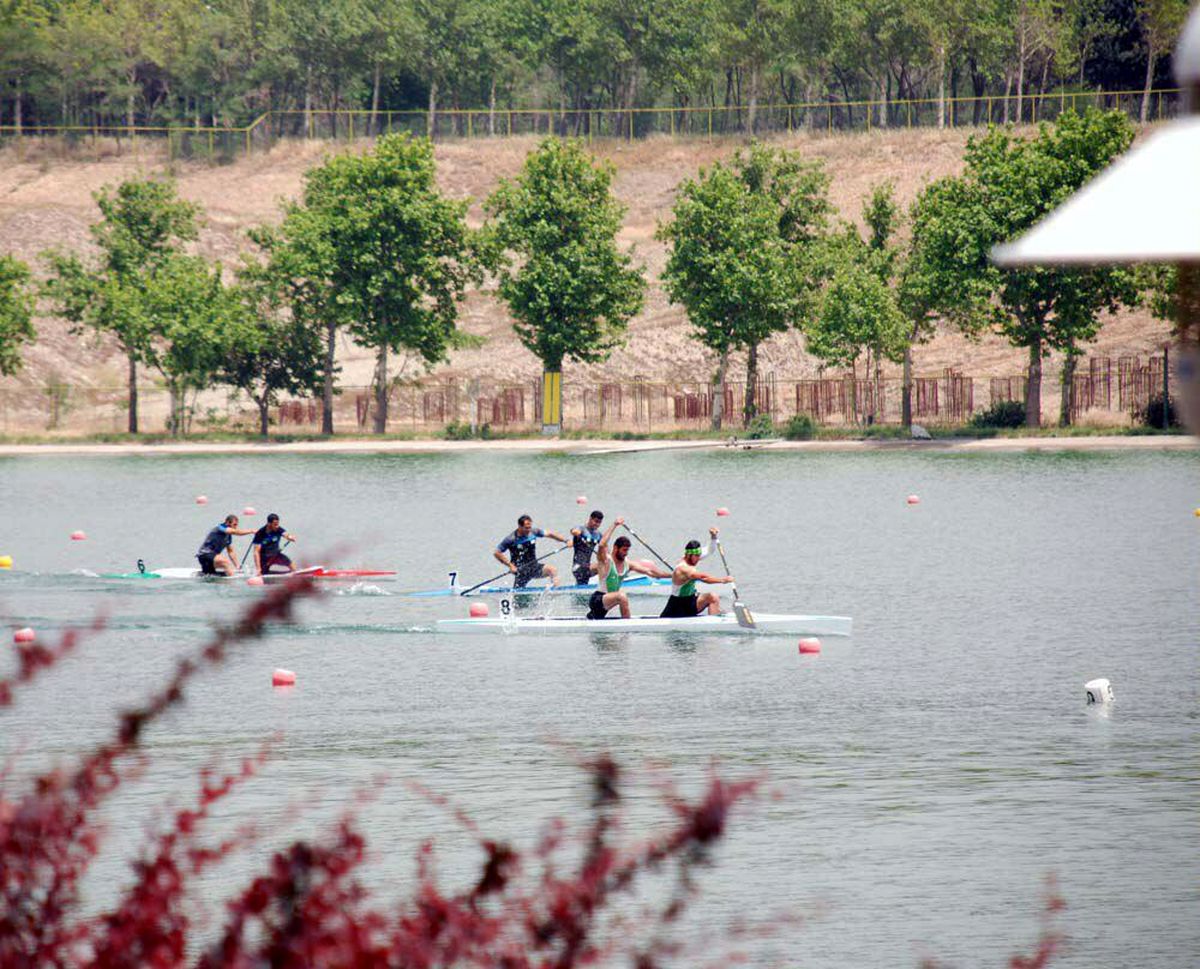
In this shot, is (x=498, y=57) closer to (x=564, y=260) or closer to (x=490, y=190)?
(x=490, y=190)

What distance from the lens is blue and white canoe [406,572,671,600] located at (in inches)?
1443

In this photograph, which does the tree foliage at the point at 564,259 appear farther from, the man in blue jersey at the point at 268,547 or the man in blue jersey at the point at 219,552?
the man in blue jersey at the point at 268,547

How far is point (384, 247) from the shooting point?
95000 millimetres

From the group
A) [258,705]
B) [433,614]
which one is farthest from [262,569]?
[258,705]

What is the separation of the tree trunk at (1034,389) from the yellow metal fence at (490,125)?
58.8 meters

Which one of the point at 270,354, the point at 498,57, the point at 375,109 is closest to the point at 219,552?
the point at 270,354

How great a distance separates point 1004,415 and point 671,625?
58370mm

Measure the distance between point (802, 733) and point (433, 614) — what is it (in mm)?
14093

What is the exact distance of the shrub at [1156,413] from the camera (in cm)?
8250

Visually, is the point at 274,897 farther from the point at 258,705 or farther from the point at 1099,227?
the point at 258,705

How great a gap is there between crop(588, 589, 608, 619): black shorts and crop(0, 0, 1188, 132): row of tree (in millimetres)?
107010

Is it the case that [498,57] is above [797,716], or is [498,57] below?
above

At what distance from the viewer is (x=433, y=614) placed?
3725cm

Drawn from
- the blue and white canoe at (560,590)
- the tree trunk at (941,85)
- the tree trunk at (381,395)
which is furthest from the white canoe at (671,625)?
the tree trunk at (941,85)
